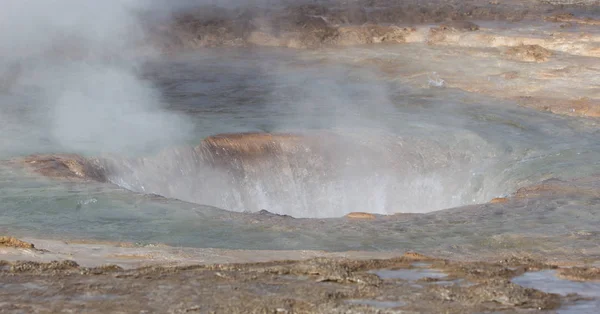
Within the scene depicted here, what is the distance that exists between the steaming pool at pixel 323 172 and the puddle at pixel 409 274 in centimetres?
99

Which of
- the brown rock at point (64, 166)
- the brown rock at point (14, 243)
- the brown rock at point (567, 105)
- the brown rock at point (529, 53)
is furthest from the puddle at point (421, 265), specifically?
the brown rock at point (529, 53)

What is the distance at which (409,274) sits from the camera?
402 cm

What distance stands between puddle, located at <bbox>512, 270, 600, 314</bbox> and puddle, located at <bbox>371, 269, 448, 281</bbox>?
342mm

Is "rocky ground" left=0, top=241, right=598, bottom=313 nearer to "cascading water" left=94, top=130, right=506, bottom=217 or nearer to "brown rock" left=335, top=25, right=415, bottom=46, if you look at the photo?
"cascading water" left=94, top=130, right=506, bottom=217

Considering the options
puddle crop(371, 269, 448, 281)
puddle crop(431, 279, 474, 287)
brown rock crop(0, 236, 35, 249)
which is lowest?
puddle crop(431, 279, 474, 287)

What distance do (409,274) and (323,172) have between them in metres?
4.04

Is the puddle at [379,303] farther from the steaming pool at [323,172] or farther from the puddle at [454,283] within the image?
the steaming pool at [323,172]

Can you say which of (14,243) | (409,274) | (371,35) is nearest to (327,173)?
(14,243)

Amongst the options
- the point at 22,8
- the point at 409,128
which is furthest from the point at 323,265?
the point at 22,8

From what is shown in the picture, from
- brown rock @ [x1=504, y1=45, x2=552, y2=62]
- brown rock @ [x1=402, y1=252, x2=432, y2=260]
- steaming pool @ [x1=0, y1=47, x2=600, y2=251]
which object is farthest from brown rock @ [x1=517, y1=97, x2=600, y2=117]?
brown rock @ [x1=402, y1=252, x2=432, y2=260]

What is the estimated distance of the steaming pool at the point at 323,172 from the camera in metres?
5.44

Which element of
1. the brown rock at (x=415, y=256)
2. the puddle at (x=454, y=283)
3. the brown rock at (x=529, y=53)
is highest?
the brown rock at (x=529, y=53)

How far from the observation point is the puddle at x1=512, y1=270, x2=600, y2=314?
11.6ft

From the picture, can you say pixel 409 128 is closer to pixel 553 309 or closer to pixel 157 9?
pixel 553 309
